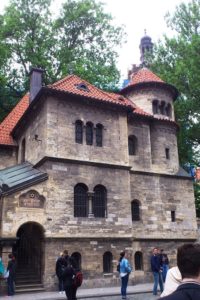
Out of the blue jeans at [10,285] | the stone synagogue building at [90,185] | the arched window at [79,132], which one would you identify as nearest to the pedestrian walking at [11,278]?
the blue jeans at [10,285]

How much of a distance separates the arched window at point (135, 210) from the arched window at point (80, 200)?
11.3 ft

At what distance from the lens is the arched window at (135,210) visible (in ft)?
67.5

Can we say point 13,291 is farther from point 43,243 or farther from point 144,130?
point 144,130

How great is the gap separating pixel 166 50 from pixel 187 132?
280 inches

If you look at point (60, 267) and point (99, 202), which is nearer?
point (60, 267)

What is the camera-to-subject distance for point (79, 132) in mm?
19484

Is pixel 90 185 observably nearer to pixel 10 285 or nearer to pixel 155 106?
pixel 10 285

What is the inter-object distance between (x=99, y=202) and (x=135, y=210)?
289 centimetres

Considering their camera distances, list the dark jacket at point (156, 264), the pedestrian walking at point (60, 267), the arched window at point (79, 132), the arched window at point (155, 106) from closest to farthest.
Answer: the pedestrian walking at point (60, 267)
the dark jacket at point (156, 264)
the arched window at point (79, 132)
the arched window at point (155, 106)

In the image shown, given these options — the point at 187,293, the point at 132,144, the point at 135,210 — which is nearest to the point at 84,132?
the point at 132,144

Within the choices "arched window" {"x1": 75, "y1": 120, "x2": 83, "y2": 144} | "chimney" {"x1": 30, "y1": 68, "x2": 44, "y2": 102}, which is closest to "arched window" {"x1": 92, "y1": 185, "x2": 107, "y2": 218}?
"arched window" {"x1": 75, "y1": 120, "x2": 83, "y2": 144}

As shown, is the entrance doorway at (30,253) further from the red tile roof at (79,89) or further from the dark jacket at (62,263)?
the red tile roof at (79,89)

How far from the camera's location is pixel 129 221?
19.1 metres

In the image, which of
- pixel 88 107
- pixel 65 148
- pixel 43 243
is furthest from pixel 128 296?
pixel 88 107
